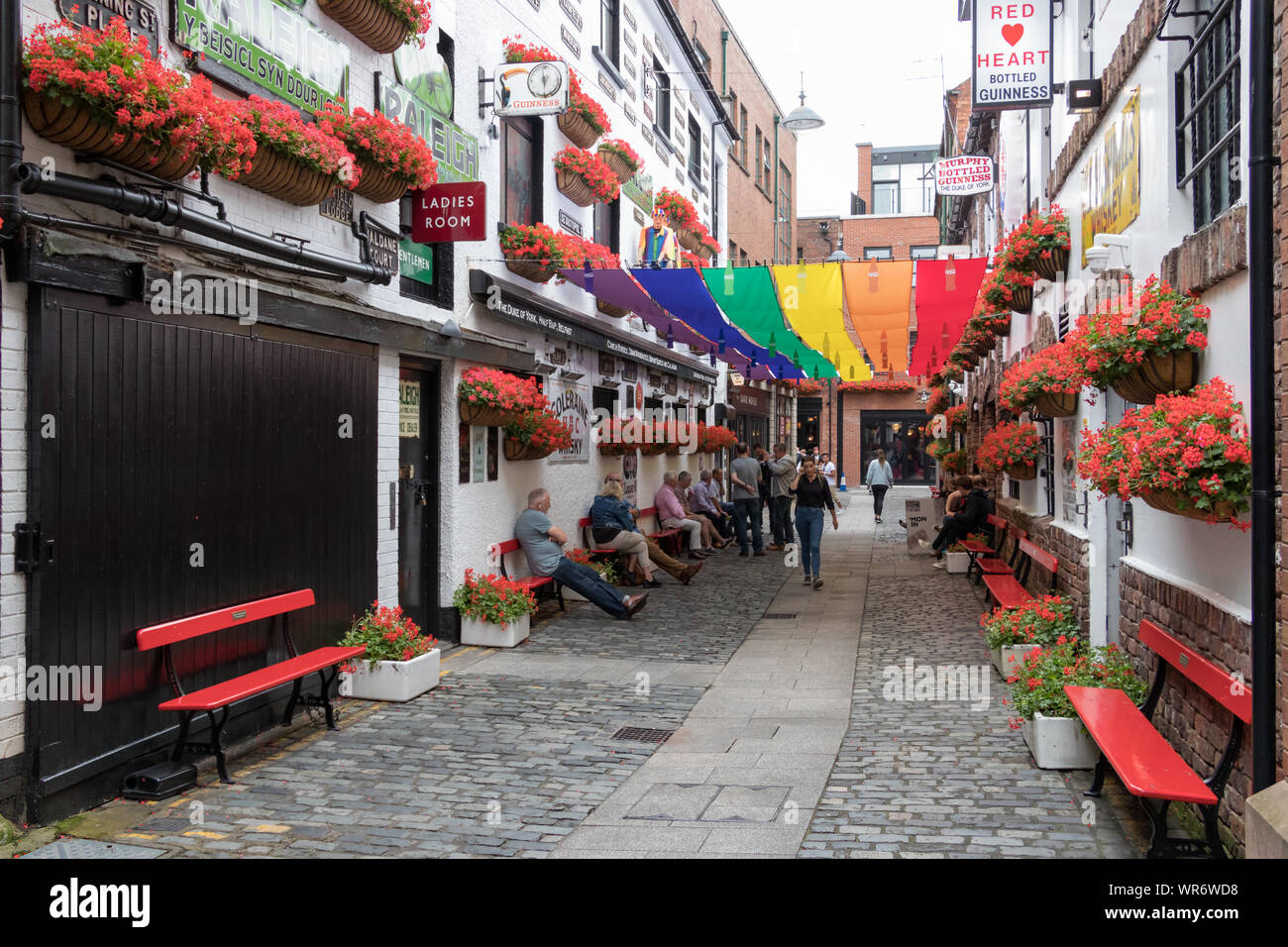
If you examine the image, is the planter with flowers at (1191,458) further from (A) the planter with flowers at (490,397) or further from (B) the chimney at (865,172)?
(B) the chimney at (865,172)

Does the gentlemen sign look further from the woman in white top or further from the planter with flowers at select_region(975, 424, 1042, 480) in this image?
the woman in white top

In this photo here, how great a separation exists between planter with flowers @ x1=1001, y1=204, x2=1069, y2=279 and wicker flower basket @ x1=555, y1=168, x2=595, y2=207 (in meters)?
5.53

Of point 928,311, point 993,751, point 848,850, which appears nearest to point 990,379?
point 928,311

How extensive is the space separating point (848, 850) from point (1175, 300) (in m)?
3.16

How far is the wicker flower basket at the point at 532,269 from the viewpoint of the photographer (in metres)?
11.1

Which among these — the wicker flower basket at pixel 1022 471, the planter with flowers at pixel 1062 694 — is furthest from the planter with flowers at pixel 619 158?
the planter with flowers at pixel 1062 694

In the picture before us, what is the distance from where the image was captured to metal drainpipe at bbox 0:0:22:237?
4750 millimetres

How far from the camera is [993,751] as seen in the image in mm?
6477

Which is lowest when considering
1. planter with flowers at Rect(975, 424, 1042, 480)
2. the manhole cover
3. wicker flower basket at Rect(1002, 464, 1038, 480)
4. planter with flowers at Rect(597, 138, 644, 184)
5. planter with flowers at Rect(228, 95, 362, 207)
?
the manhole cover

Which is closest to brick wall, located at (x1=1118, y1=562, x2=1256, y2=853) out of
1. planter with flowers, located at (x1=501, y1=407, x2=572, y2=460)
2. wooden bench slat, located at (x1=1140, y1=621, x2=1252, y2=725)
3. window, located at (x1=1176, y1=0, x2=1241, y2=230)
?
wooden bench slat, located at (x1=1140, y1=621, x2=1252, y2=725)

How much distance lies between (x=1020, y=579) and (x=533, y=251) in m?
6.53

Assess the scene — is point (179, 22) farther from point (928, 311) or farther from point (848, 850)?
point (928, 311)

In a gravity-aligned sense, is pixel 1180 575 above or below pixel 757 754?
above

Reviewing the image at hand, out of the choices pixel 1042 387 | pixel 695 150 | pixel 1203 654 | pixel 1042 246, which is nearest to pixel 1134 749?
pixel 1203 654
